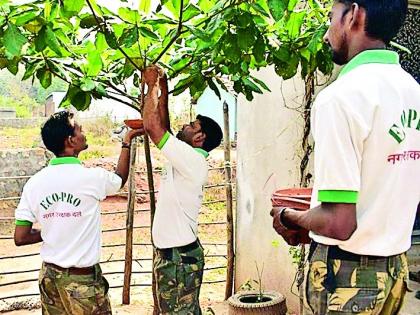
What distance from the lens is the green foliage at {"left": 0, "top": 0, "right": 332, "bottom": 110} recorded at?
1.71m

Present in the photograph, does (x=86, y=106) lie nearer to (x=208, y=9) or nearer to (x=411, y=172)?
(x=208, y=9)

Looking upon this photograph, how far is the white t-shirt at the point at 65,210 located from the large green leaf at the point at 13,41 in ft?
2.75

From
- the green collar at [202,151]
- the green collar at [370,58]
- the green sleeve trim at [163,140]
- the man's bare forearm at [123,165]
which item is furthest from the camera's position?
the green collar at [202,151]

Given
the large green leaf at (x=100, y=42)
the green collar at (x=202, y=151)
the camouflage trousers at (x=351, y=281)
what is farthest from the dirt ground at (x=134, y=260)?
the camouflage trousers at (x=351, y=281)

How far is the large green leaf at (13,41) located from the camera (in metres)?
1.54

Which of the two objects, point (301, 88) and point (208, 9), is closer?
point (208, 9)

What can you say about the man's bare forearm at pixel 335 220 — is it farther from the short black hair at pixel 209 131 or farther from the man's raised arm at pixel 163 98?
the short black hair at pixel 209 131

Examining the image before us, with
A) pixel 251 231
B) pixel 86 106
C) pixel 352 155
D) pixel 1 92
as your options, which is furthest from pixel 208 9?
pixel 1 92

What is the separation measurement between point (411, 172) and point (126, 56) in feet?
3.76

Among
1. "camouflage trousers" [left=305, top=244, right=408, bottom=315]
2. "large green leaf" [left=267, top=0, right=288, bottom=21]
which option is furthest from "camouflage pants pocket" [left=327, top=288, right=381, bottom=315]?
"large green leaf" [left=267, top=0, right=288, bottom=21]

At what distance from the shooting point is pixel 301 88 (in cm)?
365

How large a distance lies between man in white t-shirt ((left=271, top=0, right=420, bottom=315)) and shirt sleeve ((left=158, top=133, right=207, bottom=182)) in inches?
43.2

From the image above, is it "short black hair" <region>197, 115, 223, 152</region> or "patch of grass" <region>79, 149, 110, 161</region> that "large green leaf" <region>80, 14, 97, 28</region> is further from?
"patch of grass" <region>79, 149, 110, 161</region>

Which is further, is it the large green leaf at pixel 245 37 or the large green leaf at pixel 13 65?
the large green leaf at pixel 13 65
